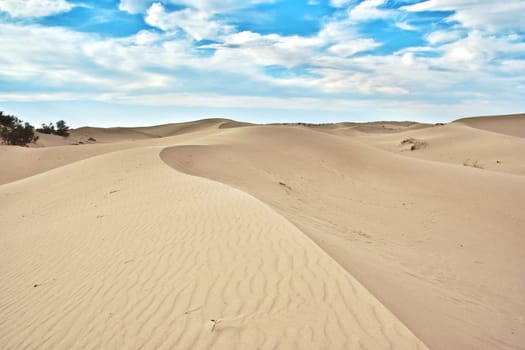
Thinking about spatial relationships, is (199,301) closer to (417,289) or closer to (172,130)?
(417,289)

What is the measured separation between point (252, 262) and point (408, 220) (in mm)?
7631

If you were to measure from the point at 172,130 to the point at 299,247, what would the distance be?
7076 centimetres

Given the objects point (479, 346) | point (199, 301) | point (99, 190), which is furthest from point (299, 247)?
point (99, 190)

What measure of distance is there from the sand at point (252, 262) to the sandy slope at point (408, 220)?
0.17 feet

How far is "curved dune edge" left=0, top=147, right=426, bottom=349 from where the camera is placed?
3299mm

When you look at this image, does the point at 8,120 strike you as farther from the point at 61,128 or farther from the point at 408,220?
the point at 408,220

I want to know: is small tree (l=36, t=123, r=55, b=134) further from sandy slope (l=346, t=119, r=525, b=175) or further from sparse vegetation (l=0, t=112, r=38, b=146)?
sandy slope (l=346, t=119, r=525, b=175)

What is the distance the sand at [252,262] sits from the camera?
348cm

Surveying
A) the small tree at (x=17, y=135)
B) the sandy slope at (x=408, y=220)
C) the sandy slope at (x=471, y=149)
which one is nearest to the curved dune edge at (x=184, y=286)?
the sandy slope at (x=408, y=220)

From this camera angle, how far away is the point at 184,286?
4.17 meters

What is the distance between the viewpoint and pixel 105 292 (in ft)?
14.3

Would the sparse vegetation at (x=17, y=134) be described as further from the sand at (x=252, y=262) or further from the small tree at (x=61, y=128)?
the sand at (x=252, y=262)

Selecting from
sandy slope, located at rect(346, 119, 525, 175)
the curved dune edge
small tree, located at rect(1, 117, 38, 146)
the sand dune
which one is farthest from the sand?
the sand dune

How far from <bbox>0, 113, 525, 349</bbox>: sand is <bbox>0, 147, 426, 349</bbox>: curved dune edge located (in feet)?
0.06
